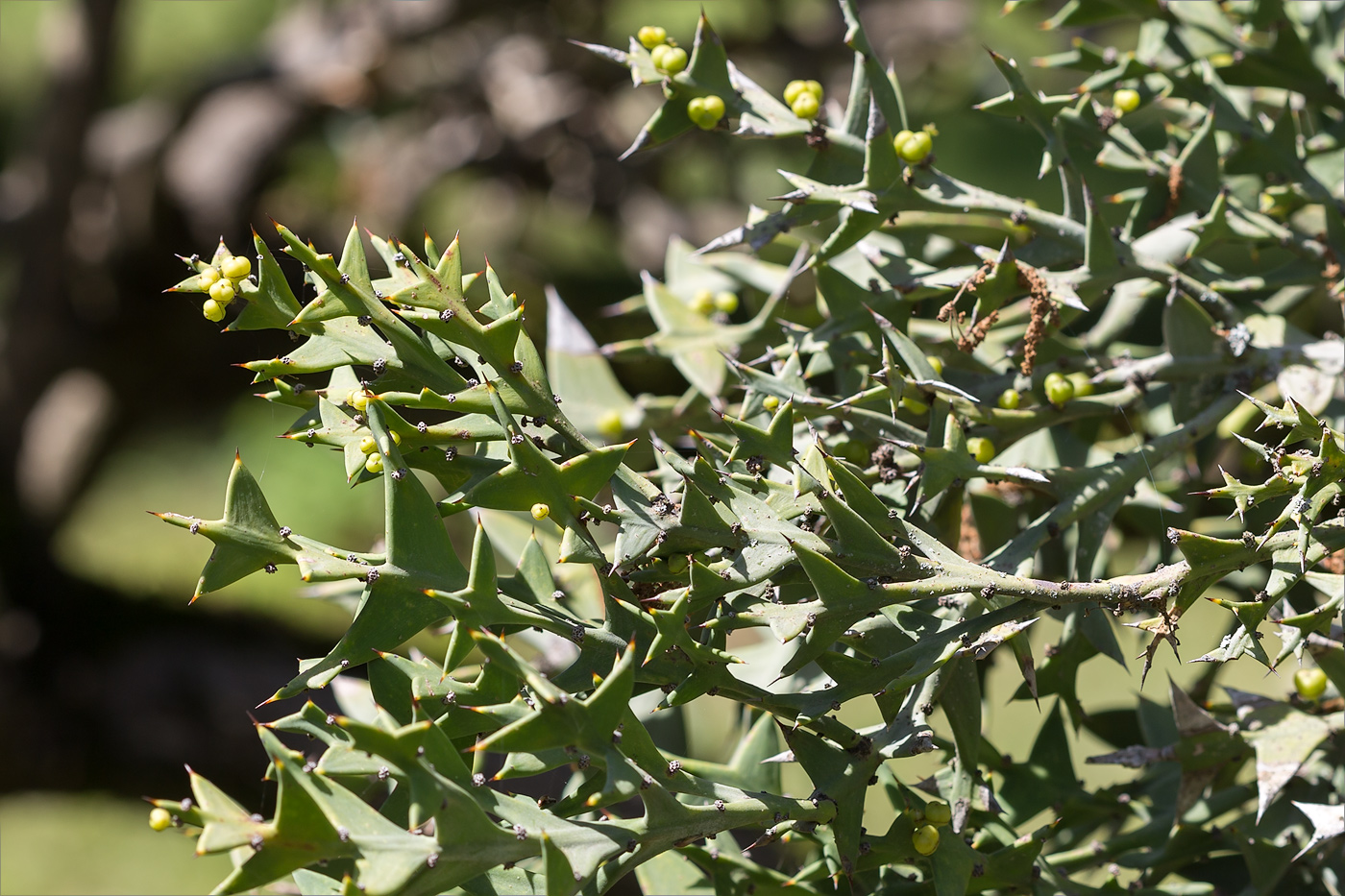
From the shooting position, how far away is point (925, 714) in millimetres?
698

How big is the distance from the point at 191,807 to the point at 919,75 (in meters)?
3.15

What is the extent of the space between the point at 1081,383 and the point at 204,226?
206 centimetres

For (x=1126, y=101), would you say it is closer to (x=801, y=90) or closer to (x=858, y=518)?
(x=801, y=90)

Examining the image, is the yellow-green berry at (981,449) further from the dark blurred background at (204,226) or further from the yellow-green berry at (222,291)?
the dark blurred background at (204,226)

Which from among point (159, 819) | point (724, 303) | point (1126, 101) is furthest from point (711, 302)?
point (159, 819)

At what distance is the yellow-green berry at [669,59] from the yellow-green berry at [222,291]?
1.15ft

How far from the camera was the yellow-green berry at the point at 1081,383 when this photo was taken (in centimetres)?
84

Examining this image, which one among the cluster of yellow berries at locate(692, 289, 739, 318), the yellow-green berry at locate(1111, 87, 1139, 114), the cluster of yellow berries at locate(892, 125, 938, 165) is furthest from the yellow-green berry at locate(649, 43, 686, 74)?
the yellow-green berry at locate(1111, 87, 1139, 114)

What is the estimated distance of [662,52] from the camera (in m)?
0.78

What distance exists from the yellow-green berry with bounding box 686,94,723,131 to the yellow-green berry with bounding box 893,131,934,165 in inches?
5.4

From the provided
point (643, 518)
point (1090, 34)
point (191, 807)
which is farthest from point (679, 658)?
point (1090, 34)

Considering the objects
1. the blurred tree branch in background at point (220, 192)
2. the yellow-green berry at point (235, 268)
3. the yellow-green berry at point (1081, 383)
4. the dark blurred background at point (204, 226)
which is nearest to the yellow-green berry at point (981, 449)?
the yellow-green berry at point (1081, 383)

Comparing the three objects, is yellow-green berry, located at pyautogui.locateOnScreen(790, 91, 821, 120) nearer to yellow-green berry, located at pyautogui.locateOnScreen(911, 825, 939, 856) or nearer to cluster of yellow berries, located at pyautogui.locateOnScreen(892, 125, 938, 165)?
cluster of yellow berries, located at pyautogui.locateOnScreen(892, 125, 938, 165)

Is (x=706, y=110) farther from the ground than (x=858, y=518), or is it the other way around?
(x=706, y=110)
